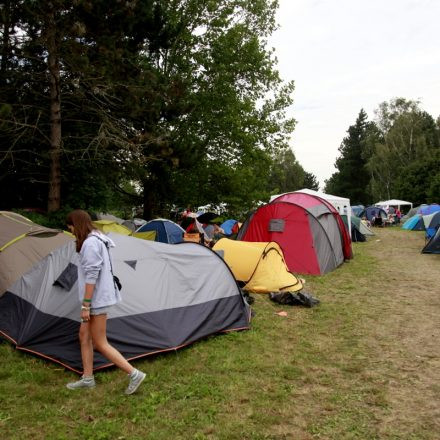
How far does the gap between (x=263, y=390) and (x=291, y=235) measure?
672cm

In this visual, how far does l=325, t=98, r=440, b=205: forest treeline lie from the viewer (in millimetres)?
39000

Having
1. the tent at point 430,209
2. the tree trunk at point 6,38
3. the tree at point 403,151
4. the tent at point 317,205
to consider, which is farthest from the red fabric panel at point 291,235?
the tree at point 403,151

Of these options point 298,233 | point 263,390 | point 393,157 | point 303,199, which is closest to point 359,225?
point 303,199

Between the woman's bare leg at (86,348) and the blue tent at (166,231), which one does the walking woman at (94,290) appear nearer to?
the woman's bare leg at (86,348)

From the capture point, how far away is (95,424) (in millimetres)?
3326

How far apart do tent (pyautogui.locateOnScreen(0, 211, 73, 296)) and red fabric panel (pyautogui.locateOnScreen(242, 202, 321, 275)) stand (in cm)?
552

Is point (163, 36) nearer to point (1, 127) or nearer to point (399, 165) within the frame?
point (1, 127)

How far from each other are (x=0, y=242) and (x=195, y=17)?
50.6 ft

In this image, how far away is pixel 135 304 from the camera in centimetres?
470

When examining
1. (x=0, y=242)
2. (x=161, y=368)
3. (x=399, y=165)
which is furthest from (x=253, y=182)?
(x=399, y=165)

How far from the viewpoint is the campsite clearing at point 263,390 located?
3299mm

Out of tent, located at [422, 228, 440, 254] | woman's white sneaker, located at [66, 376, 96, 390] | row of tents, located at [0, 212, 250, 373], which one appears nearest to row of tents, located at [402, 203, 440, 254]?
tent, located at [422, 228, 440, 254]

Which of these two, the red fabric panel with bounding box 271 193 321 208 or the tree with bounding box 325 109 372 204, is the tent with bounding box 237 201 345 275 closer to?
the red fabric panel with bounding box 271 193 321 208

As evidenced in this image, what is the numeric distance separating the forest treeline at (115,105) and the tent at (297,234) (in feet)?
10.5
